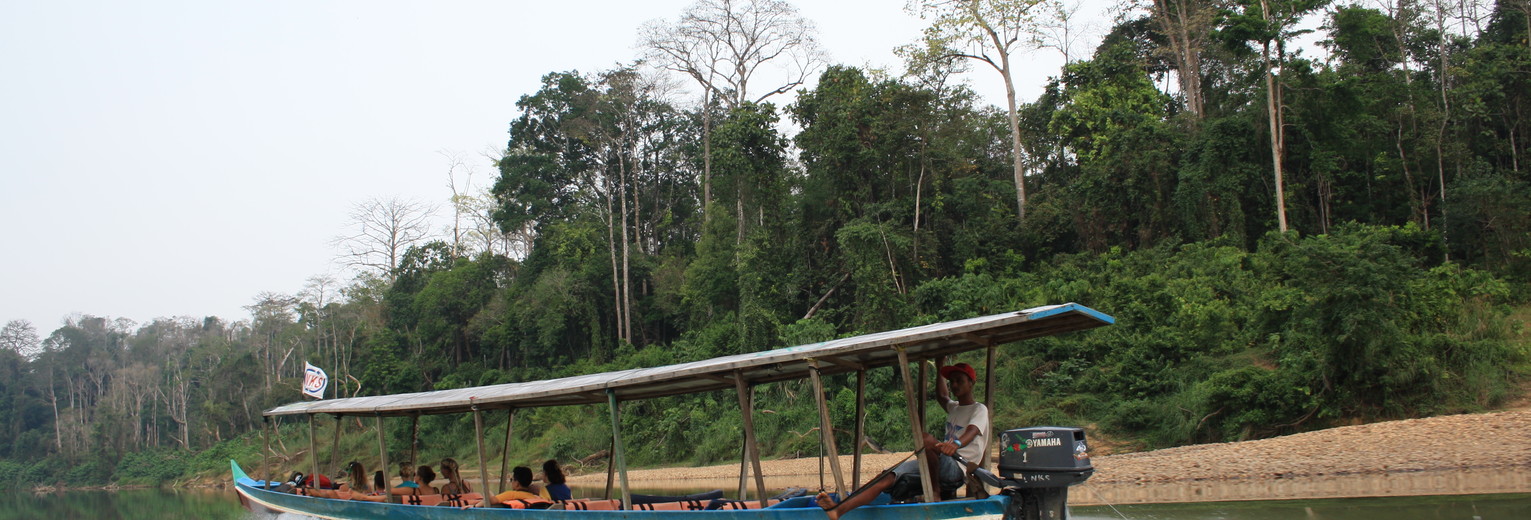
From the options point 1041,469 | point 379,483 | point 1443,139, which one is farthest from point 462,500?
point 1443,139

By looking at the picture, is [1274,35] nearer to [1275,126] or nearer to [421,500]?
[1275,126]

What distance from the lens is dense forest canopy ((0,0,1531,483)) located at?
52.6ft

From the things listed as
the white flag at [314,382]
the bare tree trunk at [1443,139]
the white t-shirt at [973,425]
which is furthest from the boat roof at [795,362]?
the bare tree trunk at [1443,139]

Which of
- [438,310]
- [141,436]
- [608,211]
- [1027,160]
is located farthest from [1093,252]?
[141,436]

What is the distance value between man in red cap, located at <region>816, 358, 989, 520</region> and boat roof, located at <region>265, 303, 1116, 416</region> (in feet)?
1.23

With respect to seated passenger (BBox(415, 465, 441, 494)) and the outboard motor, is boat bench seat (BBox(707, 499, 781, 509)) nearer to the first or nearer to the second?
the outboard motor

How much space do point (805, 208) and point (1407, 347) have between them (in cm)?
1829

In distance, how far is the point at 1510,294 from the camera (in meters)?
18.1

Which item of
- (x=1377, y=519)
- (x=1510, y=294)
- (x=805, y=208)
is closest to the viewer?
(x=1377, y=519)

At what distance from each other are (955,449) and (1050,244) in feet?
70.0

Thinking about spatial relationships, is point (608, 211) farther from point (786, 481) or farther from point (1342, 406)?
point (1342, 406)

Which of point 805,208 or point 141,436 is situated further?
point 141,436

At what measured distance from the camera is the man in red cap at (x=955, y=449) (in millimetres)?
7086

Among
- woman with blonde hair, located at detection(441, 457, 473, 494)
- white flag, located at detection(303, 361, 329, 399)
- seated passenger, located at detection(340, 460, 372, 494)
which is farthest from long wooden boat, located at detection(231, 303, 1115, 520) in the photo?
white flag, located at detection(303, 361, 329, 399)
